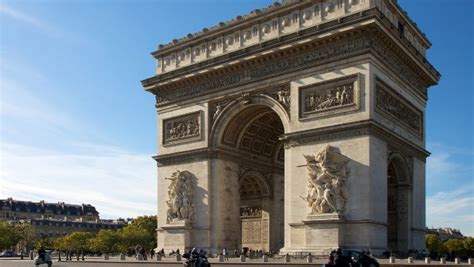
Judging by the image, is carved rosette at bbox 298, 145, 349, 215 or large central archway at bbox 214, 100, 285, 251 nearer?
carved rosette at bbox 298, 145, 349, 215

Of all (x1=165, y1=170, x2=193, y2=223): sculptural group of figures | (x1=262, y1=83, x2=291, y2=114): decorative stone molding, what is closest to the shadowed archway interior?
(x1=262, y1=83, x2=291, y2=114): decorative stone molding

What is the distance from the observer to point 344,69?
109 feet

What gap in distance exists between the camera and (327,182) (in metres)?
32.2

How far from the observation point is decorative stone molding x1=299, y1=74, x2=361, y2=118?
3259 centimetres

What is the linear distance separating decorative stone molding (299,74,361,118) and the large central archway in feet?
14.3

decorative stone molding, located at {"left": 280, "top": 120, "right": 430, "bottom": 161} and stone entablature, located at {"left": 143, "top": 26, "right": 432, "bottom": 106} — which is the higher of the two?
stone entablature, located at {"left": 143, "top": 26, "right": 432, "bottom": 106}

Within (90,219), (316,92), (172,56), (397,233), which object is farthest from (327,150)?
(90,219)

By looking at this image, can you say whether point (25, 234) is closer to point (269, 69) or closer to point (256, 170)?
point (256, 170)

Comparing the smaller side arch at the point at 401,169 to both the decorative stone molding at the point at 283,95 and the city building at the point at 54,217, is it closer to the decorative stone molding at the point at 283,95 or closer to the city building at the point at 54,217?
the decorative stone molding at the point at 283,95

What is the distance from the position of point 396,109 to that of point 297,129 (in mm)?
6299

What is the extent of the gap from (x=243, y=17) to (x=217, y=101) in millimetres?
5822

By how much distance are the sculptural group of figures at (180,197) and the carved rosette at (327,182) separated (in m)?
9.59

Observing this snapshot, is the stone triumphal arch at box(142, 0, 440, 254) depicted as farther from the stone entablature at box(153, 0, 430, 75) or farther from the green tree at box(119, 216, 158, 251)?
the green tree at box(119, 216, 158, 251)

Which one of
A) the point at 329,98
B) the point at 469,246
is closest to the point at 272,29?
the point at 329,98
